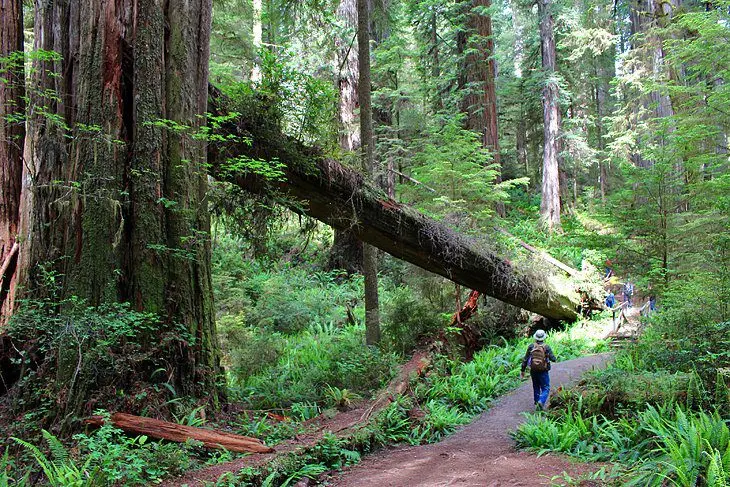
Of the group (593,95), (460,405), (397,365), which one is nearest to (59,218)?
(397,365)

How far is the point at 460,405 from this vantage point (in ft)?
27.5

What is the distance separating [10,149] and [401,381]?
6895 mm

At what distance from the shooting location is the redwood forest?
15.9ft

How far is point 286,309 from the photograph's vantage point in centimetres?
1292

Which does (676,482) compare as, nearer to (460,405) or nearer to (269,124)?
(460,405)

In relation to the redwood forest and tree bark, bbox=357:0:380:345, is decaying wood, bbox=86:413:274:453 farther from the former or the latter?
tree bark, bbox=357:0:380:345

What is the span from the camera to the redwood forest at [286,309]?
15.9 feet

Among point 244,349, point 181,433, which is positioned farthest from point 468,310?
point 181,433

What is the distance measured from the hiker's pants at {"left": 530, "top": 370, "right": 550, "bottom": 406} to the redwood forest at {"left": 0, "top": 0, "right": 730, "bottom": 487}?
1.8 inches

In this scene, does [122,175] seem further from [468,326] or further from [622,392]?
[468,326]

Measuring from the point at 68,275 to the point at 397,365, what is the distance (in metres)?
5.77

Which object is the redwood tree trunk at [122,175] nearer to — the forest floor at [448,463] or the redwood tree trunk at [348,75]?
the forest floor at [448,463]

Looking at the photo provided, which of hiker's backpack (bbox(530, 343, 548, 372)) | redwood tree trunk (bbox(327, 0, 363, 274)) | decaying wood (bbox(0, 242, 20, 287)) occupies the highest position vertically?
redwood tree trunk (bbox(327, 0, 363, 274))

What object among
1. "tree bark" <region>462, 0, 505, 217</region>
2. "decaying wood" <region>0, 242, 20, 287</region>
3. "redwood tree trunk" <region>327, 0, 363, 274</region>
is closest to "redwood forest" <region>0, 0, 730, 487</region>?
"decaying wood" <region>0, 242, 20, 287</region>
